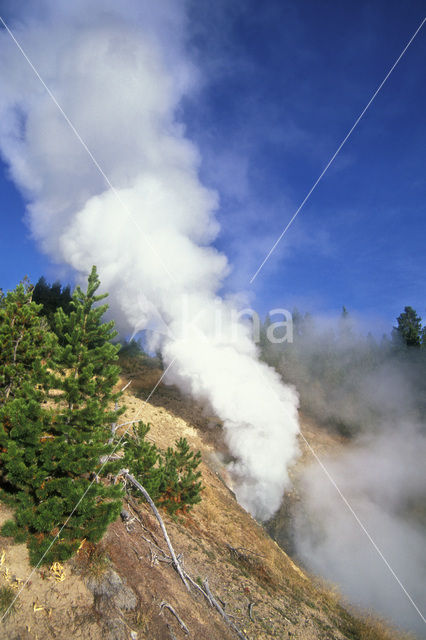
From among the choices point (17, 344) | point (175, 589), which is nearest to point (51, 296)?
point (17, 344)

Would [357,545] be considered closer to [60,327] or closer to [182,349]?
[182,349]

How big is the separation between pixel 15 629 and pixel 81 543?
5.99 ft

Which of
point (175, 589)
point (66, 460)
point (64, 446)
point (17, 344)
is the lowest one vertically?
point (175, 589)

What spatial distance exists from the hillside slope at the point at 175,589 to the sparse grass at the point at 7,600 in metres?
0.08

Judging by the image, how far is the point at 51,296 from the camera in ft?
137

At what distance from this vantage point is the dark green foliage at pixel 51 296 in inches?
1511

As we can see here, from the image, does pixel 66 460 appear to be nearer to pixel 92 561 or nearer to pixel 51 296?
pixel 92 561

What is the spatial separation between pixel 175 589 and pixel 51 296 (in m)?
41.3

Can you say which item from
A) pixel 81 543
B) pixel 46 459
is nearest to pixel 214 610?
pixel 81 543

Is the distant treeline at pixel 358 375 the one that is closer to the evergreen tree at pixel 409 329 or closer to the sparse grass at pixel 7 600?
the evergreen tree at pixel 409 329

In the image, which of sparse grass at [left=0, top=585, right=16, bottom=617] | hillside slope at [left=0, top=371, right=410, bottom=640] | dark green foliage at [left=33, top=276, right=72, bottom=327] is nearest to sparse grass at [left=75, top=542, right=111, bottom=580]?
hillside slope at [left=0, top=371, right=410, bottom=640]

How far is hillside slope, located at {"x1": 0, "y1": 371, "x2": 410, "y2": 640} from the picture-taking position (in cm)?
632

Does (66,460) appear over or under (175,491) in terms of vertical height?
over

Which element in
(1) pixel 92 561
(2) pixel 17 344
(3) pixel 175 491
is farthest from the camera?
(3) pixel 175 491
